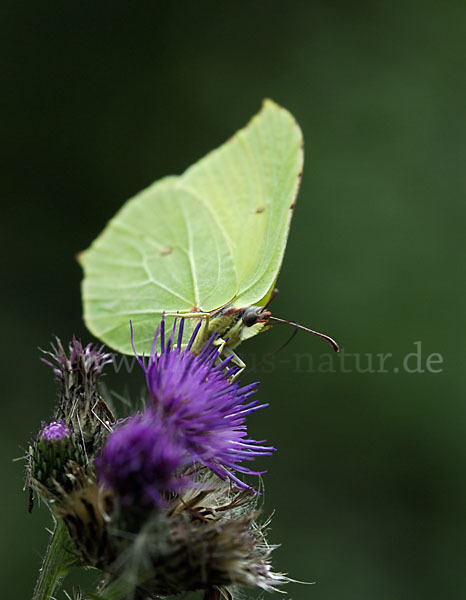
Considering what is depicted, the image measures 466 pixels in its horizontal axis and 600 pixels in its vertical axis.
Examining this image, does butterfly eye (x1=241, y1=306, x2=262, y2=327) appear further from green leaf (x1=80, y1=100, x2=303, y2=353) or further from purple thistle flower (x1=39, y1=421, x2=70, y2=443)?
purple thistle flower (x1=39, y1=421, x2=70, y2=443)

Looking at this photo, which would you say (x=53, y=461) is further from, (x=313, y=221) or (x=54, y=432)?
(x=313, y=221)

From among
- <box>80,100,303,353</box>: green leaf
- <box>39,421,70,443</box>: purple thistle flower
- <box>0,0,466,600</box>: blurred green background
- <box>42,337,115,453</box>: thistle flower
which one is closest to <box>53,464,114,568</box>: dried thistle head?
<box>39,421,70,443</box>: purple thistle flower

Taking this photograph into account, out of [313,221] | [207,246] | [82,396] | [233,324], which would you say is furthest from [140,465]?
[313,221]

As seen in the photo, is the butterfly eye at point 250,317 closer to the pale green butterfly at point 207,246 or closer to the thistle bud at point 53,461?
the pale green butterfly at point 207,246

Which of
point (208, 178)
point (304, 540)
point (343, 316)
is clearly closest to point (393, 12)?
point (343, 316)

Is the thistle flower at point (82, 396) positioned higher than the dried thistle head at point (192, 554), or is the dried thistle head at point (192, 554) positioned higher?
the thistle flower at point (82, 396)

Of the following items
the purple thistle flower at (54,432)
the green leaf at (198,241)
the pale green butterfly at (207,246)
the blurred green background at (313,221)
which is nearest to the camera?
the purple thistle flower at (54,432)

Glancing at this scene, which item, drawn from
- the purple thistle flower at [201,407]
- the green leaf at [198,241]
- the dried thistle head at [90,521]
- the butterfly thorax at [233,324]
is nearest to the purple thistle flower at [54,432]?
the dried thistle head at [90,521]

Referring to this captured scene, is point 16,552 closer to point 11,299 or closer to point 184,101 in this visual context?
point 11,299
